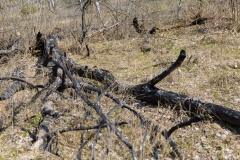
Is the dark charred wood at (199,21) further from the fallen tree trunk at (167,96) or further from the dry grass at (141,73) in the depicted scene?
the fallen tree trunk at (167,96)

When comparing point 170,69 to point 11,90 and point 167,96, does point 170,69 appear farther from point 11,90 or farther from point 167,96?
point 11,90

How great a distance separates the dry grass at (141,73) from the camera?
2797 millimetres

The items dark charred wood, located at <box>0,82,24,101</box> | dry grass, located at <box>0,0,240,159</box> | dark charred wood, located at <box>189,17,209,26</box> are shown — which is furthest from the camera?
dark charred wood, located at <box>189,17,209,26</box>

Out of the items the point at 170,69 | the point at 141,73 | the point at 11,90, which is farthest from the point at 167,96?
the point at 11,90

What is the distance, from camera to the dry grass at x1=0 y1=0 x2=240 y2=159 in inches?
110

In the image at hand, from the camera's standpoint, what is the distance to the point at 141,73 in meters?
4.74

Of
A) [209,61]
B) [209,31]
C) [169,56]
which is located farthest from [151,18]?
[209,61]

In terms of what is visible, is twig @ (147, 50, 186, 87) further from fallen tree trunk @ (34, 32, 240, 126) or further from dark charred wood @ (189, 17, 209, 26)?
dark charred wood @ (189, 17, 209, 26)

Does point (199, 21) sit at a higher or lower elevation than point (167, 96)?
higher

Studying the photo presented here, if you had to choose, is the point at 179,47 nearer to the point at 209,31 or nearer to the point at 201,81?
the point at 209,31

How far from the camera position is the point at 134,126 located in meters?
2.84

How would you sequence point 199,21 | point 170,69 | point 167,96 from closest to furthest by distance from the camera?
point 170,69
point 167,96
point 199,21

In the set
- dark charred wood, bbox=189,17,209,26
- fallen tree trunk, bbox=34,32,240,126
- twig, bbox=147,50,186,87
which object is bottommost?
fallen tree trunk, bbox=34,32,240,126

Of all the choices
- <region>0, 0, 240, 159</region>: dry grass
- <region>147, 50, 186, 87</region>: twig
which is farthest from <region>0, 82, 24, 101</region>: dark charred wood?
<region>147, 50, 186, 87</region>: twig
